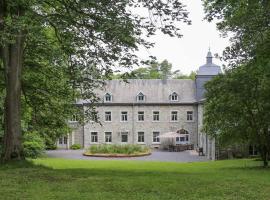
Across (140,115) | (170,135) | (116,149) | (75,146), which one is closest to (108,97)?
(140,115)

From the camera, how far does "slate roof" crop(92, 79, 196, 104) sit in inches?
2269

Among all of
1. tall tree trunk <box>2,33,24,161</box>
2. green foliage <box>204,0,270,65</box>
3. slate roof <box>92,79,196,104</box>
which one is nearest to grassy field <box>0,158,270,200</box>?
tall tree trunk <box>2,33,24,161</box>

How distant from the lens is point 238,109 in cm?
2369

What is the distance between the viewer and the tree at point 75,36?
13.2 metres

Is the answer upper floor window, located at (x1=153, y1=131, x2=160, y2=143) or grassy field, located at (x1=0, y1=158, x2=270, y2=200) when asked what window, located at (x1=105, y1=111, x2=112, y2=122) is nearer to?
upper floor window, located at (x1=153, y1=131, x2=160, y2=143)

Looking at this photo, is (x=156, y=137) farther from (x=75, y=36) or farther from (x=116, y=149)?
(x=75, y=36)

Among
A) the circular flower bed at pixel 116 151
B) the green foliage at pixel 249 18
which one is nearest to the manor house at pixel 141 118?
the circular flower bed at pixel 116 151

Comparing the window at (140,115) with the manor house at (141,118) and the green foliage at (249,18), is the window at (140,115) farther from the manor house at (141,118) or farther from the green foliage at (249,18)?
the green foliage at (249,18)

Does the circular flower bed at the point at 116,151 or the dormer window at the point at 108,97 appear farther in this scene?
the dormer window at the point at 108,97

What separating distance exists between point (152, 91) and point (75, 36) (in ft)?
139

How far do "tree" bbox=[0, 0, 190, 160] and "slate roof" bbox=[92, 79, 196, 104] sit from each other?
39.8m

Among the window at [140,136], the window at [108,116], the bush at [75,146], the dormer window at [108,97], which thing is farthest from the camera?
the window at [108,116]

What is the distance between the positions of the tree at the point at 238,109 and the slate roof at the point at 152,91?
32.0m

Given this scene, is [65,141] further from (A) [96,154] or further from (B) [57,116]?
(B) [57,116]
